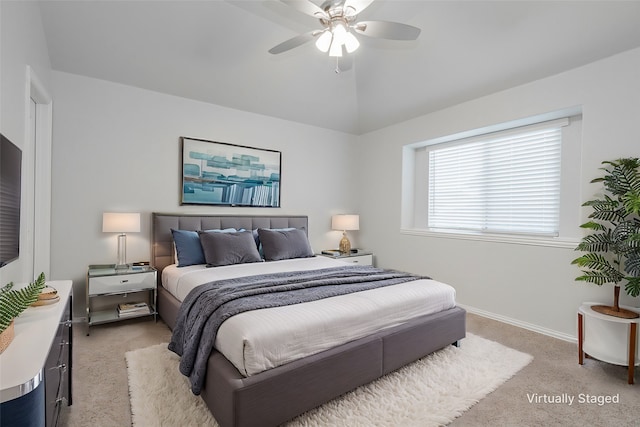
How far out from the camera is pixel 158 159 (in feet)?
12.2

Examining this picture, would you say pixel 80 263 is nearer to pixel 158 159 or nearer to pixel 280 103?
pixel 158 159

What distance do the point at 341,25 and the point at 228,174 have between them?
2500 millimetres

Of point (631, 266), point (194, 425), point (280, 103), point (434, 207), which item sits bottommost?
point (194, 425)

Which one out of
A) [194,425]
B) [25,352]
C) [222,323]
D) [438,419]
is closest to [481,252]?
[438,419]

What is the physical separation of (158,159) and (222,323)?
8.50 ft

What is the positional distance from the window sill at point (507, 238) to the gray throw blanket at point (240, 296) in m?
1.33

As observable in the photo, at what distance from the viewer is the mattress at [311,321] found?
67.1 inches

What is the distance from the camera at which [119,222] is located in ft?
10.6

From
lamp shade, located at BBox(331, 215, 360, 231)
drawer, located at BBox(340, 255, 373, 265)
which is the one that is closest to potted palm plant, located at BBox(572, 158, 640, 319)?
drawer, located at BBox(340, 255, 373, 265)

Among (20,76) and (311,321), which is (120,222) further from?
(311,321)

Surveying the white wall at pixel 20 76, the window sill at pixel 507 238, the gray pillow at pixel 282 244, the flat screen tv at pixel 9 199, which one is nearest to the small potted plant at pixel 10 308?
the flat screen tv at pixel 9 199

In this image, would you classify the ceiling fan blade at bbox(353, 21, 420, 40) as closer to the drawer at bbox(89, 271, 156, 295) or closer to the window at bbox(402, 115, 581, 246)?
the window at bbox(402, 115, 581, 246)

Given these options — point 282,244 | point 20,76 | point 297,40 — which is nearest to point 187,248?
point 282,244

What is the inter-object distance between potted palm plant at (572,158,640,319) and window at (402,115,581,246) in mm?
463
